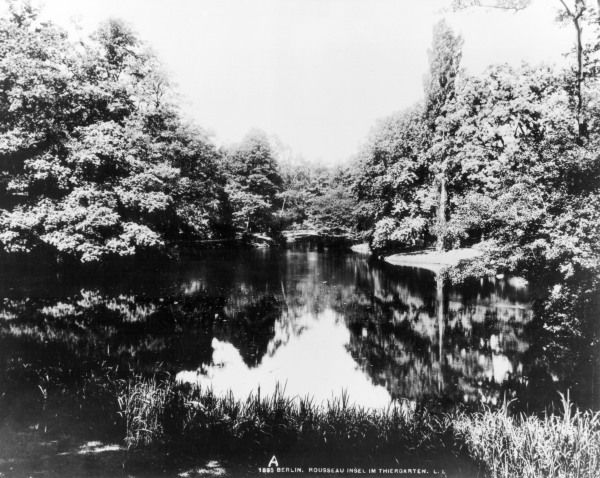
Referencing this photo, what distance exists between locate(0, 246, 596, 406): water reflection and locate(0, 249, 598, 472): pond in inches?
2.1

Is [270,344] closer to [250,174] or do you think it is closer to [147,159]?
[147,159]

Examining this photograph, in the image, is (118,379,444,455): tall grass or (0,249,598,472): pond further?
(0,249,598,472): pond

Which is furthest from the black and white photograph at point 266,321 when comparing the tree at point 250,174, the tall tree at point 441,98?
the tree at point 250,174

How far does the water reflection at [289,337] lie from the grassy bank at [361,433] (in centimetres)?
272

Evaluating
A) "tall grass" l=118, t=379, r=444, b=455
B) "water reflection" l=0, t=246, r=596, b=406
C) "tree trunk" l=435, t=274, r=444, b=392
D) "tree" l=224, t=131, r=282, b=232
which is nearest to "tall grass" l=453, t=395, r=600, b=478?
"tall grass" l=118, t=379, r=444, b=455

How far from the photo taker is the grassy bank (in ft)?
16.2

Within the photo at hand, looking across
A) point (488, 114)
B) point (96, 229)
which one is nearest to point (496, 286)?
point (488, 114)

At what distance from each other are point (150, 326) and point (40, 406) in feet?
26.7

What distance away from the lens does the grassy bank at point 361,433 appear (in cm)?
495

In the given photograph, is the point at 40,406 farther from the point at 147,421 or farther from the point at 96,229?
the point at 96,229

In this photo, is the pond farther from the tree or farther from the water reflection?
the tree

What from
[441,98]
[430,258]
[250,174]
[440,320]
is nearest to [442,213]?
[430,258]

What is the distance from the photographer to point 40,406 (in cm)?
710

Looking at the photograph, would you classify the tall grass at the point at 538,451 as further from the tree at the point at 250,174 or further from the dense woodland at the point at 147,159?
the tree at the point at 250,174
